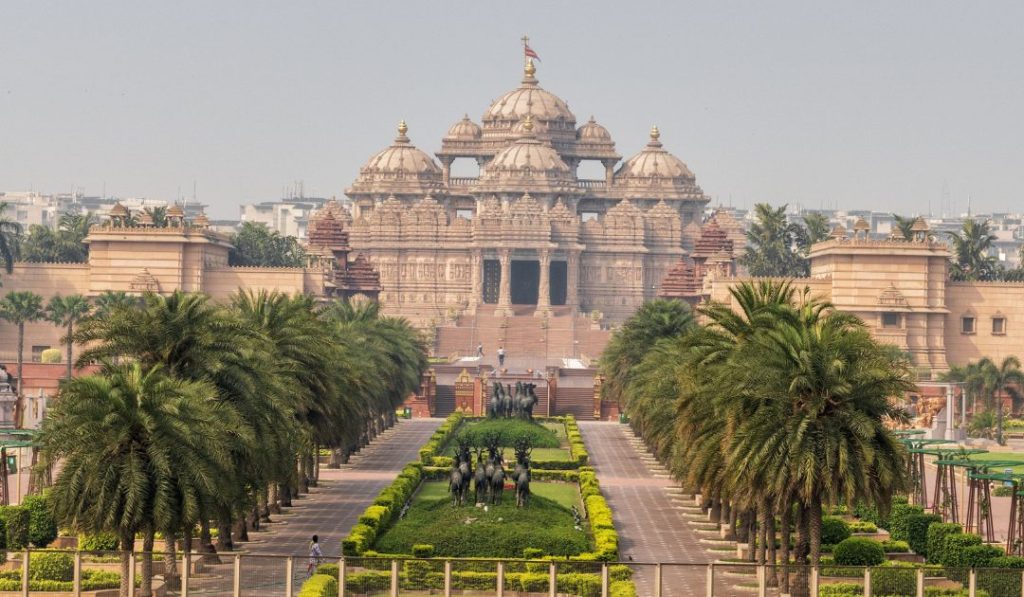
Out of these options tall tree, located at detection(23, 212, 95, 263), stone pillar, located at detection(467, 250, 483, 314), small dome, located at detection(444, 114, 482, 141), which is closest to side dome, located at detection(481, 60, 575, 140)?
small dome, located at detection(444, 114, 482, 141)

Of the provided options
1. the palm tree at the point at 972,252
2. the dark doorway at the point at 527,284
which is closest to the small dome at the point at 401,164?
the dark doorway at the point at 527,284

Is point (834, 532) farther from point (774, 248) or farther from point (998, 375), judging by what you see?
point (774, 248)

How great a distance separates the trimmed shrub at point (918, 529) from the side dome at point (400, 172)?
114 metres

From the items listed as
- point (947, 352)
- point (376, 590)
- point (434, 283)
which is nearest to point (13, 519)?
point (376, 590)

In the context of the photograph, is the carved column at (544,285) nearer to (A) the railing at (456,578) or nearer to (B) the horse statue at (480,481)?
(B) the horse statue at (480,481)

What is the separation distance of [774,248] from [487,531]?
96.5 metres

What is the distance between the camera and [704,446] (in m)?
41.0

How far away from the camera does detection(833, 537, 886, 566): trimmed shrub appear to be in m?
42.7

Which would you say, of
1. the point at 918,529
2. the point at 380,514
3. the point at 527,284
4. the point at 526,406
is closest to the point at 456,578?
the point at 380,514

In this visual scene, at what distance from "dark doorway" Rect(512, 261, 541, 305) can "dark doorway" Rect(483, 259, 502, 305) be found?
12.1 ft

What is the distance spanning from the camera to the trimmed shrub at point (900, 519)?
1917 inches

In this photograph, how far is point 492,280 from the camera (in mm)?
149750

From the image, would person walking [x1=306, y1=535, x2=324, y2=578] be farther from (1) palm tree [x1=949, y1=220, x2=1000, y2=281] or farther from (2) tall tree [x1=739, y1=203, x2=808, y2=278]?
(2) tall tree [x1=739, y1=203, x2=808, y2=278]

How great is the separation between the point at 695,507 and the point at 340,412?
9.80m
